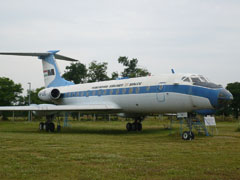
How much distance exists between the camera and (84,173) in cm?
655

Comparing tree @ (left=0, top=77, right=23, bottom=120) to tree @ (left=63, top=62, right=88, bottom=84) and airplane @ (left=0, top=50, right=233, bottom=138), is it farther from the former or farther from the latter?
airplane @ (left=0, top=50, right=233, bottom=138)

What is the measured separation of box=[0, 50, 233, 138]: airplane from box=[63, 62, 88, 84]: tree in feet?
123

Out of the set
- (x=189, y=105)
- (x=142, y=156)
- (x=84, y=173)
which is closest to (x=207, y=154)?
(x=142, y=156)

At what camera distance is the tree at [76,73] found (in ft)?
212

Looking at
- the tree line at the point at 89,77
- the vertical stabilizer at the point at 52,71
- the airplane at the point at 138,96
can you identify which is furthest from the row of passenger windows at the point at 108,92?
the tree line at the point at 89,77

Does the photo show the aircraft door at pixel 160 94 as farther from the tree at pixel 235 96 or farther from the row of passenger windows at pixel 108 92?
the tree at pixel 235 96

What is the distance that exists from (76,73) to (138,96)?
48.1 m

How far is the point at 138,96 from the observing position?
18.1m

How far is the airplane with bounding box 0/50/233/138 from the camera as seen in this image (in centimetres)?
1489

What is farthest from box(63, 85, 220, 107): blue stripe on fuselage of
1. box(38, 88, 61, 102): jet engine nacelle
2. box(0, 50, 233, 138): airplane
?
box(38, 88, 61, 102): jet engine nacelle

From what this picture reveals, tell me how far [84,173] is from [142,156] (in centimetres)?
268

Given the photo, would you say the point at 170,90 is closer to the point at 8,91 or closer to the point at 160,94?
the point at 160,94

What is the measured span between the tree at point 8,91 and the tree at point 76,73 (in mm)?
10140

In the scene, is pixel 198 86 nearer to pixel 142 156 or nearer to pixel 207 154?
pixel 207 154
